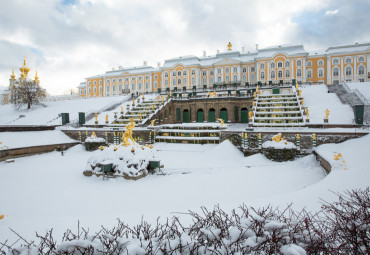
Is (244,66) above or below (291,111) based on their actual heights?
above

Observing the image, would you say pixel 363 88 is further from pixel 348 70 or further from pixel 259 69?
pixel 259 69

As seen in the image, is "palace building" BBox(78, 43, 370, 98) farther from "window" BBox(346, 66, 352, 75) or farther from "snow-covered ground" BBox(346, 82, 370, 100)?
"snow-covered ground" BBox(346, 82, 370, 100)

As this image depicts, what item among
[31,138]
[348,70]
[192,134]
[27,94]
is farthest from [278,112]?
[27,94]

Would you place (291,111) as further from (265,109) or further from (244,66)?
(244,66)

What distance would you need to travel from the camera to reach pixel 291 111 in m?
21.8

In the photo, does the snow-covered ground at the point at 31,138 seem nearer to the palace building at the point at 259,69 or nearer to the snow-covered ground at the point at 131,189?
the snow-covered ground at the point at 131,189

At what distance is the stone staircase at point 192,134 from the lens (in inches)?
743

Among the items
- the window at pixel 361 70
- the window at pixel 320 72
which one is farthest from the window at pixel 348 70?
the window at pixel 320 72

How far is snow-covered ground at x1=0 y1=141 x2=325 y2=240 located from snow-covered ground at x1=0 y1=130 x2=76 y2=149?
3.28 metres

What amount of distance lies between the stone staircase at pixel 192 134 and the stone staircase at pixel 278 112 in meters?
4.22

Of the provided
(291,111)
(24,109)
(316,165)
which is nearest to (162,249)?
(316,165)

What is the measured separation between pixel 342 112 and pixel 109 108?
28.3 m

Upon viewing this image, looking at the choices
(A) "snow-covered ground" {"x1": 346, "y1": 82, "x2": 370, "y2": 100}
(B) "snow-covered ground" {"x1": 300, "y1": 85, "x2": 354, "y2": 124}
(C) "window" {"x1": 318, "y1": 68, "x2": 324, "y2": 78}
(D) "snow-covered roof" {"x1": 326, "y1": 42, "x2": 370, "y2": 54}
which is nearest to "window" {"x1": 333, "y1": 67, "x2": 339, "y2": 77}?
(C) "window" {"x1": 318, "y1": 68, "x2": 324, "y2": 78}

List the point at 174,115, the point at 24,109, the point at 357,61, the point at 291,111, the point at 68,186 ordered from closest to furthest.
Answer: the point at 68,186, the point at 291,111, the point at 174,115, the point at 24,109, the point at 357,61
